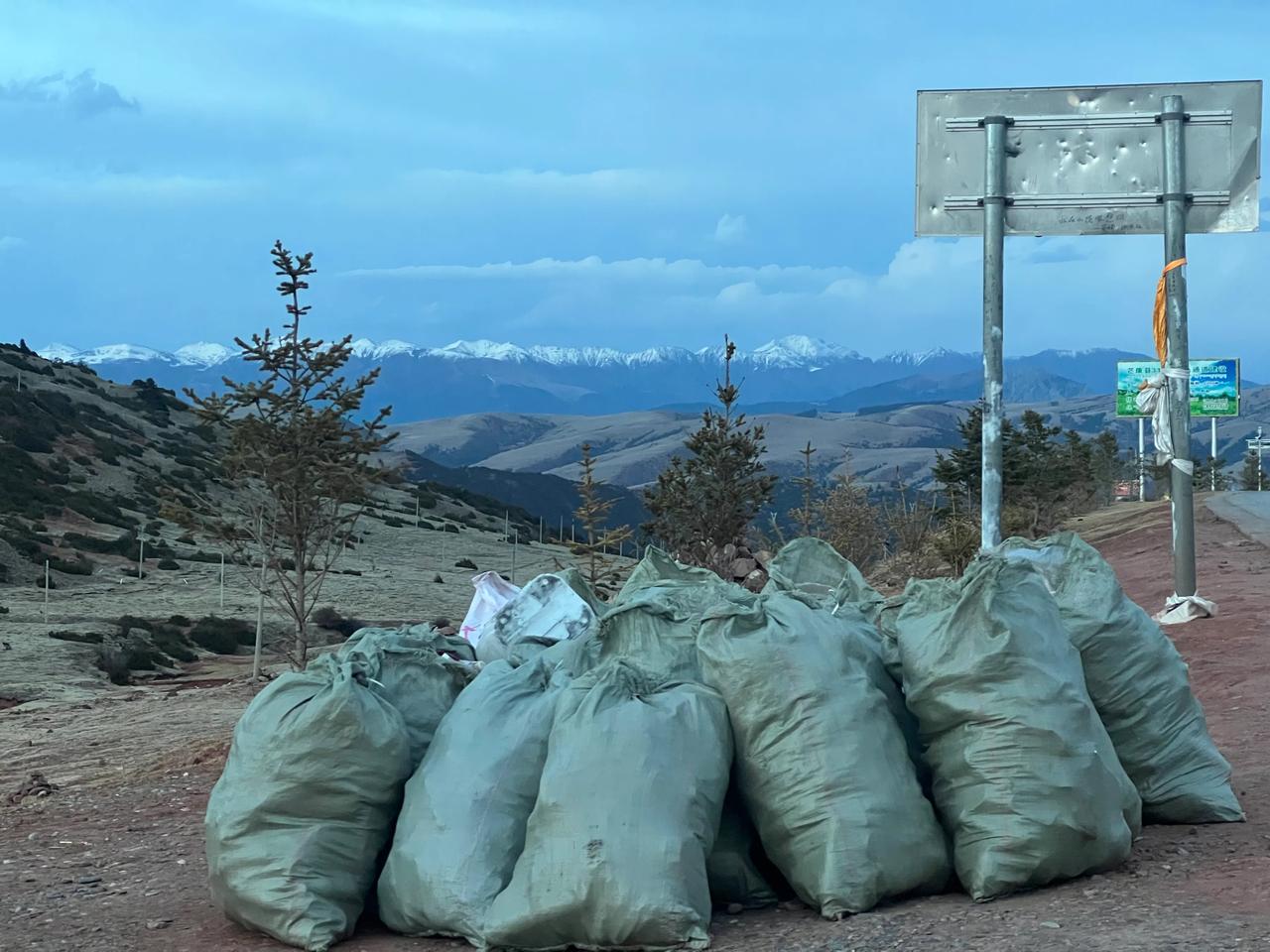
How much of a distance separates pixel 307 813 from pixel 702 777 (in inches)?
46.0

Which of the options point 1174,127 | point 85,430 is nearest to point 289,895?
point 1174,127

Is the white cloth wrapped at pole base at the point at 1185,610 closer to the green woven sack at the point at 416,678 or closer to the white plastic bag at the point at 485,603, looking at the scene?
the white plastic bag at the point at 485,603

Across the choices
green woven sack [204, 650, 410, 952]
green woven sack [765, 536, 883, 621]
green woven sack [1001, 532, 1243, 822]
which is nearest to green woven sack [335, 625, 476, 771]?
green woven sack [204, 650, 410, 952]

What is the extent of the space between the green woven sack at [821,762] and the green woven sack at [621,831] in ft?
0.47

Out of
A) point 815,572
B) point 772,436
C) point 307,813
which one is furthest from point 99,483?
point 772,436

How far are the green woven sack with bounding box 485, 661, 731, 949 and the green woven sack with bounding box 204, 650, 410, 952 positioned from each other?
21.6 inches

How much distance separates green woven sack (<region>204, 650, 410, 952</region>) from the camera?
4047 mm

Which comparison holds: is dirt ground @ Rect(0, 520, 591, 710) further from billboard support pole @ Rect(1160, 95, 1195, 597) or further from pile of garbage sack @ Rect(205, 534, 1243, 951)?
pile of garbage sack @ Rect(205, 534, 1243, 951)

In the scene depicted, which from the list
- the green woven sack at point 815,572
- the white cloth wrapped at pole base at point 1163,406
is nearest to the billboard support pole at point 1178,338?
the white cloth wrapped at pole base at point 1163,406

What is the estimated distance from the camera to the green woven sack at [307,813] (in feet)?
13.3

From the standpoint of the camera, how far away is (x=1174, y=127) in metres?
8.41

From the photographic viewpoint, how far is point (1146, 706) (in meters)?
4.57

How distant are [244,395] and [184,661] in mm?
8838

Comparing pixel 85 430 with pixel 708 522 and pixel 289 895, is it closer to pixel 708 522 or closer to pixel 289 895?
pixel 708 522
